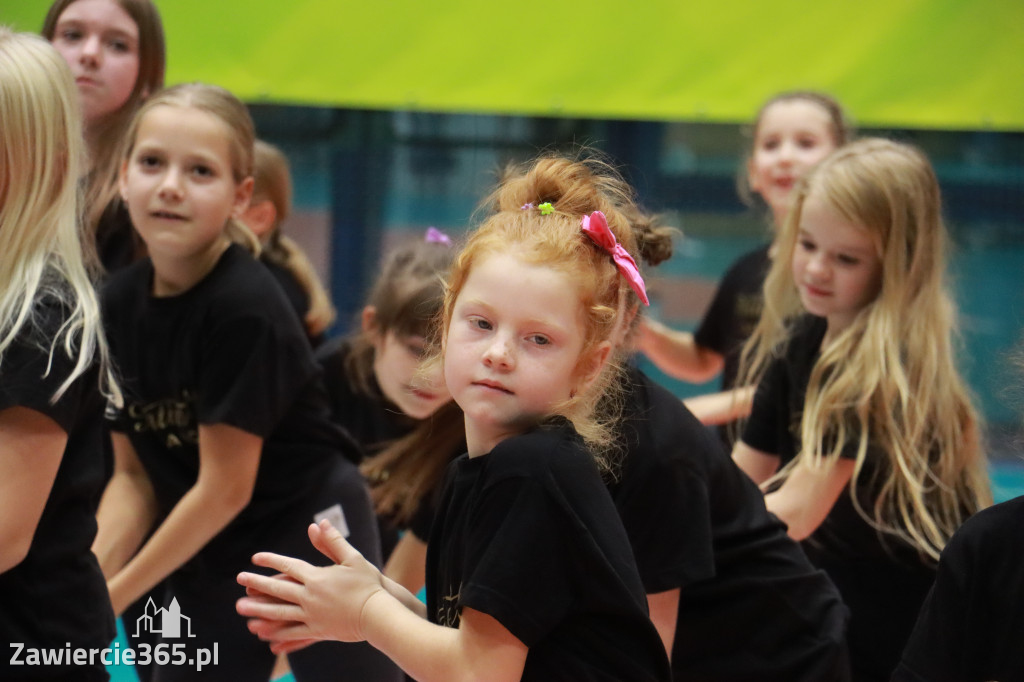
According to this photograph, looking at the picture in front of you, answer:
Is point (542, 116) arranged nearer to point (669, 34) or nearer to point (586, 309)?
point (669, 34)

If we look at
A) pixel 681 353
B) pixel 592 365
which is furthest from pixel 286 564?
pixel 681 353

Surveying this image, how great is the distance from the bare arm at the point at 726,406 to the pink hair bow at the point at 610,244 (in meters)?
1.14

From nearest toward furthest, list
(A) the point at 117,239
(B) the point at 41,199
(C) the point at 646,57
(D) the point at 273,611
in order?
1. (D) the point at 273,611
2. (B) the point at 41,199
3. (A) the point at 117,239
4. (C) the point at 646,57

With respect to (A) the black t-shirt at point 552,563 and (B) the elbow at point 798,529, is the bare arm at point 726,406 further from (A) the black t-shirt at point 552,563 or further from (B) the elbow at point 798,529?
(A) the black t-shirt at point 552,563

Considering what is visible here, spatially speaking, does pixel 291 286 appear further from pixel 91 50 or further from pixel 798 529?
pixel 798 529

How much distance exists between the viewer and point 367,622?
122cm

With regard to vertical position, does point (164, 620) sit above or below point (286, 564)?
below

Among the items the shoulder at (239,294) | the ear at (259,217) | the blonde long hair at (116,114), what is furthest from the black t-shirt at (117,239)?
the shoulder at (239,294)

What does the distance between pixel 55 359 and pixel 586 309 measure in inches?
27.8

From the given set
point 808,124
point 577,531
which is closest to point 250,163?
point 577,531

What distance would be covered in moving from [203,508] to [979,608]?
1.28 metres

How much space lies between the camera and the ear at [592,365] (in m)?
1.32

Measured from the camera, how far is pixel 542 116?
4.07m

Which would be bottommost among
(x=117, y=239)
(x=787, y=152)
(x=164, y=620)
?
(x=164, y=620)
